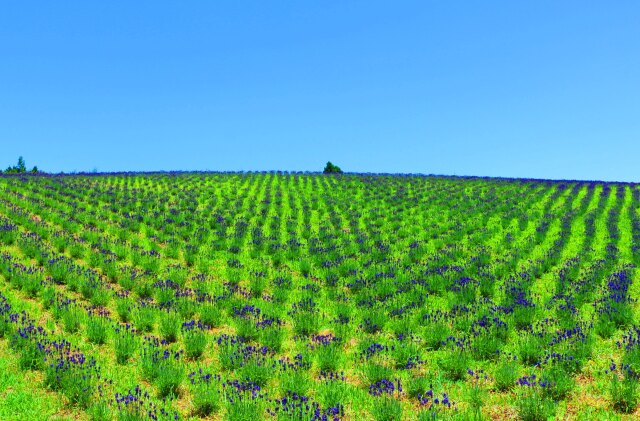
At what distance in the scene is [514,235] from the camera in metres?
17.4

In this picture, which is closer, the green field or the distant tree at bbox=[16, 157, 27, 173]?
the green field

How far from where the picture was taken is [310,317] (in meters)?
9.02

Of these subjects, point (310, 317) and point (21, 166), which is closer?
point (310, 317)

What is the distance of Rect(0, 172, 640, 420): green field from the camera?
6180mm

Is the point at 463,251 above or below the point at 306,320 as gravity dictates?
above

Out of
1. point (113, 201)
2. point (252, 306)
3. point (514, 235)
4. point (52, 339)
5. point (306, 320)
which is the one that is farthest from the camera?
point (113, 201)

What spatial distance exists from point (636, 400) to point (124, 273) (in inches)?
390

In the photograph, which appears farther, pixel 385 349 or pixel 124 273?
pixel 124 273

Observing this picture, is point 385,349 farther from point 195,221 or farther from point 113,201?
point 113,201

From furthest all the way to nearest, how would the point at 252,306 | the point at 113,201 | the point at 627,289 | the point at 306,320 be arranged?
the point at 113,201 → the point at 627,289 → the point at 252,306 → the point at 306,320

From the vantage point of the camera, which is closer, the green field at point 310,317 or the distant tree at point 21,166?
the green field at point 310,317

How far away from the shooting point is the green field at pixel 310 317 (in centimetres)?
618

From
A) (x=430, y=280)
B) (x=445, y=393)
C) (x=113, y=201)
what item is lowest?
(x=445, y=393)

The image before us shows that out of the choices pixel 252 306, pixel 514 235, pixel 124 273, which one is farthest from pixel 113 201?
pixel 514 235
